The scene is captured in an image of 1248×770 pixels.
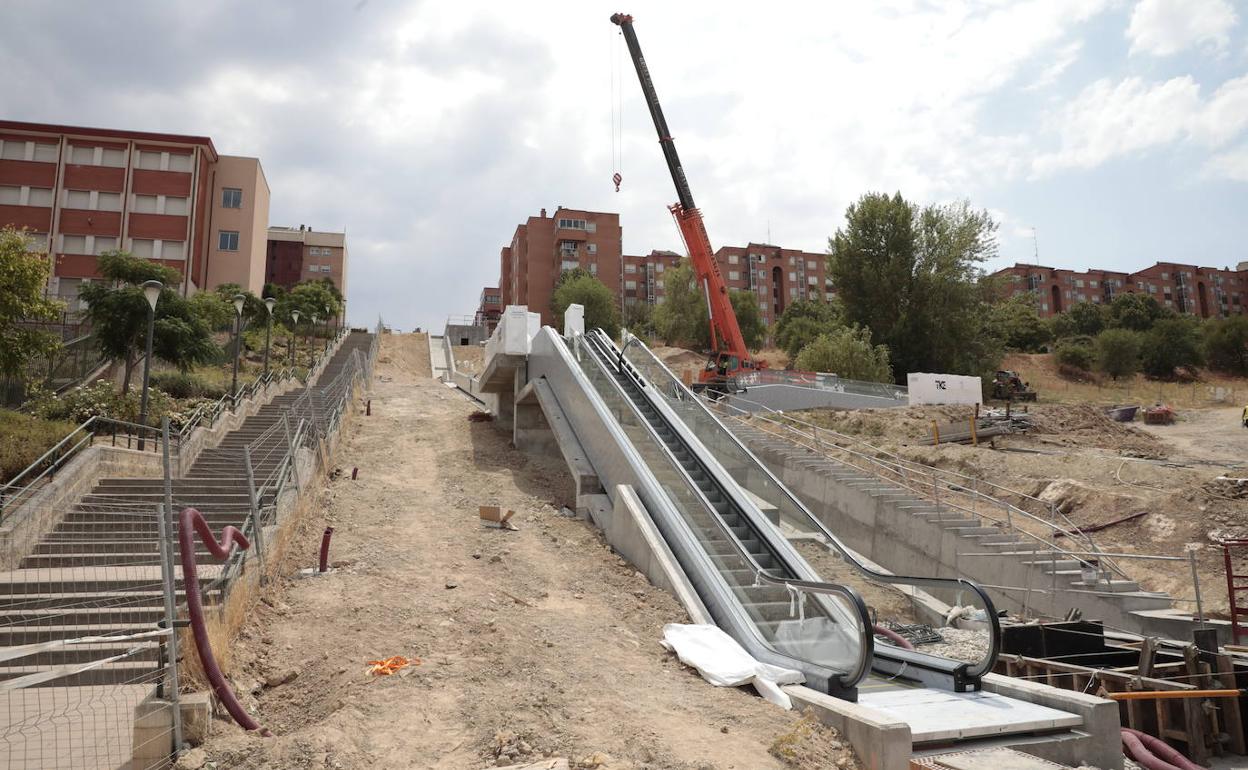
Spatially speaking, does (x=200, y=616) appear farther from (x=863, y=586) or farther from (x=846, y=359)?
(x=846, y=359)

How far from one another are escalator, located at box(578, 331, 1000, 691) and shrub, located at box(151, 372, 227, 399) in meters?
14.3

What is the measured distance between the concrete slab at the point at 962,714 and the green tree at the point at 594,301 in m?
55.4

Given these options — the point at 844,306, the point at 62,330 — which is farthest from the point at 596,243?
the point at 62,330

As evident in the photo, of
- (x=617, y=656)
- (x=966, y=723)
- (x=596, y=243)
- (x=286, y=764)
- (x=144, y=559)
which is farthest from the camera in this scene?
(x=596, y=243)

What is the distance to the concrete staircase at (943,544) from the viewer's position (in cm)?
1325

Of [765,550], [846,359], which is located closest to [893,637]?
[765,550]

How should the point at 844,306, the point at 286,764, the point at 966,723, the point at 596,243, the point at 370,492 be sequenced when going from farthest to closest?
1. the point at 596,243
2. the point at 844,306
3. the point at 370,492
4. the point at 966,723
5. the point at 286,764

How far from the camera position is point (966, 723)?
637 centimetres

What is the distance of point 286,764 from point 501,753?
4.65ft

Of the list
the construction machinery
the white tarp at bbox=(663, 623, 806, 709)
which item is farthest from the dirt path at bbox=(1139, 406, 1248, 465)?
the white tarp at bbox=(663, 623, 806, 709)

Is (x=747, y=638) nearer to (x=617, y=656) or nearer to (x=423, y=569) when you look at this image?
(x=617, y=656)

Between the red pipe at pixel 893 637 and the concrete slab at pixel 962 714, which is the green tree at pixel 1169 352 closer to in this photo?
the red pipe at pixel 893 637

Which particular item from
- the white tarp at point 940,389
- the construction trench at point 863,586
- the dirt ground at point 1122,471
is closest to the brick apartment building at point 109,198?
the construction trench at point 863,586

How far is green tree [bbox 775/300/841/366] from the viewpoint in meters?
57.9
